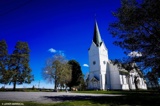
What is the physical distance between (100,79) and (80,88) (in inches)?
304

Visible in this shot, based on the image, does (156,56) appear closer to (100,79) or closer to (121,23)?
(121,23)

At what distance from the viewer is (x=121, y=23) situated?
1439 cm

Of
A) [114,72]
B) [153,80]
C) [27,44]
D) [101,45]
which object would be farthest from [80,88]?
[153,80]

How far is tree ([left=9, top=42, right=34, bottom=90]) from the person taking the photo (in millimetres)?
39581

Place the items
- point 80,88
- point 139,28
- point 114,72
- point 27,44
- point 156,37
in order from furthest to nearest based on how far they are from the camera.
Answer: point 114,72 < point 80,88 < point 27,44 < point 139,28 < point 156,37

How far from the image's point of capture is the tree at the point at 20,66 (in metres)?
39.6

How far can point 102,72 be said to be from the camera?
5306cm

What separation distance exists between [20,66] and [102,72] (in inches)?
1101

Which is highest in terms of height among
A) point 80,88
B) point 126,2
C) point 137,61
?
point 126,2

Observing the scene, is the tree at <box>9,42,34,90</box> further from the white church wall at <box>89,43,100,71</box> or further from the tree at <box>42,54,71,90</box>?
the white church wall at <box>89,43,100,71</box>

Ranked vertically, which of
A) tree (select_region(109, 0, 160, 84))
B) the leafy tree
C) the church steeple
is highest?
the church steeple

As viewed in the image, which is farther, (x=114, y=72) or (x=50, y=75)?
(x=114, y=72)

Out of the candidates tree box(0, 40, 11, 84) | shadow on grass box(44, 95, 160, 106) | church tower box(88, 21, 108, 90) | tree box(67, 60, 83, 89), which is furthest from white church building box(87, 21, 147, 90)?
shadow on grass box(44, 95, 160, 106)

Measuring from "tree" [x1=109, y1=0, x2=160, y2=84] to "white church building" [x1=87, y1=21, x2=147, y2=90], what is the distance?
38261 millimetres
